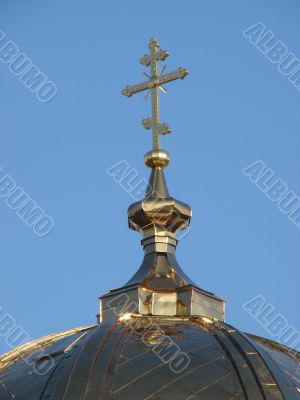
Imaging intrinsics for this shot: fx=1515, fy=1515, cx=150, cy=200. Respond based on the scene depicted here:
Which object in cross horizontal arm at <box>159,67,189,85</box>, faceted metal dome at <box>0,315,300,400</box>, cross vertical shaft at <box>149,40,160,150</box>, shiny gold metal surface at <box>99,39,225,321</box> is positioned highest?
cross horizontal arm at <box>159,67,189,85</box>

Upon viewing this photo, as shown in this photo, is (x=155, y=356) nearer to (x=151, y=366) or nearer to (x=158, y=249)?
(x=151, y=366)

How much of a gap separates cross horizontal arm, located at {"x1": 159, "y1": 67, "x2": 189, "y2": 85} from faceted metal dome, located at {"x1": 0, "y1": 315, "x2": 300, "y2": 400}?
4.32m

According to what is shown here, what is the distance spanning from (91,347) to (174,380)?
1304 mm

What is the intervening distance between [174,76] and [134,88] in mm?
714

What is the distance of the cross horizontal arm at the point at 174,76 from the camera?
22.6m

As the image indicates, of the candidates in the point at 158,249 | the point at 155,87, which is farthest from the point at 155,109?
the point at 158,249

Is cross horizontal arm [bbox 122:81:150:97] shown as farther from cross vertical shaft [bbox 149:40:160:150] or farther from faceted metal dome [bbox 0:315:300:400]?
faceted metal dome [bbox 0:315:300:400]

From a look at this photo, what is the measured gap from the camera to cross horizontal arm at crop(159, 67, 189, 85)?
22.6 metres

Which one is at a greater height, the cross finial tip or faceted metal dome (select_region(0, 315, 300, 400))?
the cross finial tip

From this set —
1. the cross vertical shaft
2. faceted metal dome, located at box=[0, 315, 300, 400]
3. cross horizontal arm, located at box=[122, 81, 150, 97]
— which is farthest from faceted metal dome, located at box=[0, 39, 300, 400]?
cross horizontal arm, located at box=[122, 81, 150, 97]

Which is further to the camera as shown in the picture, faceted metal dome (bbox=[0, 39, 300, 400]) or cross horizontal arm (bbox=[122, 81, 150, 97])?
cross horizontal arm (bbox=[122, 81, 150, 97])

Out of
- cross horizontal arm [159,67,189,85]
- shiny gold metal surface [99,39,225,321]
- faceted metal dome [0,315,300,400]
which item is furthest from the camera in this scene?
cross horizontal arm [159,67,189,85]

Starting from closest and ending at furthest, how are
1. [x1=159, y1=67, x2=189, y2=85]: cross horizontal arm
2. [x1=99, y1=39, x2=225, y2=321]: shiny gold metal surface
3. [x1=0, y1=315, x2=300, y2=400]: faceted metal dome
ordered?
[x1=0, y1=315, x2=300, y2=400]: faceted metal dome, [x1=99, y1=39, x2=225, y2=321]: shiny gold metal surface, [x1=159, y1=67, x2=189, y2=85]: cross horizontal arm

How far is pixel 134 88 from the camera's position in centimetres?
2316
